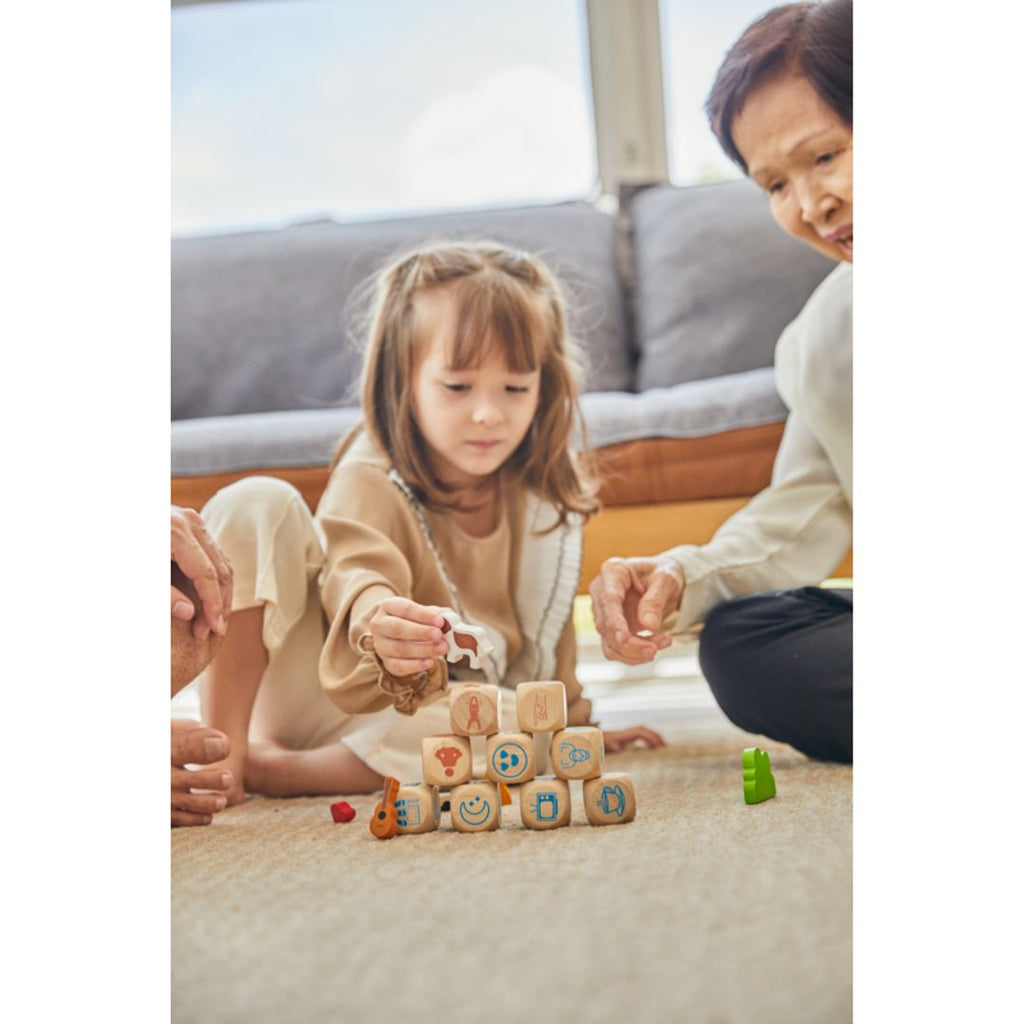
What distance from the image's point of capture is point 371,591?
28.7 inches

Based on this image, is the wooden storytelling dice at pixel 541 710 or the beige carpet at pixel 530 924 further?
the wooden storytelling dice at pixel 541 710

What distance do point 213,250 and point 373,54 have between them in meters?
0.33

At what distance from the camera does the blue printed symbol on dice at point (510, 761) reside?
0.61 m

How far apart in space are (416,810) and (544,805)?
0.24 ft

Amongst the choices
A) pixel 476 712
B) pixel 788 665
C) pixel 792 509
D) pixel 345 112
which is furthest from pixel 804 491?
pixel 345 112

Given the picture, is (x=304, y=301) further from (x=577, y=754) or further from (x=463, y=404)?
(x=577, y=754)

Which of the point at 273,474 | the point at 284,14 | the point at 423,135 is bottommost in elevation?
the point at 273,474

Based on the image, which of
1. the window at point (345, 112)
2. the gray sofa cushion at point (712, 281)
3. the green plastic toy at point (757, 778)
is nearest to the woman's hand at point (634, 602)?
the green plastic toy at point (757, 778)

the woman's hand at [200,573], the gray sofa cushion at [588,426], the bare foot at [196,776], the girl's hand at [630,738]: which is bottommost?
the girl's hand at [630,738]

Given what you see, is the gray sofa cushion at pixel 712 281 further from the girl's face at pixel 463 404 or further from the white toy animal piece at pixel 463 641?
the white toy animal piece at pixel 463 641

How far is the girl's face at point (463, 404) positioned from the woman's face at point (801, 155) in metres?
0.22
